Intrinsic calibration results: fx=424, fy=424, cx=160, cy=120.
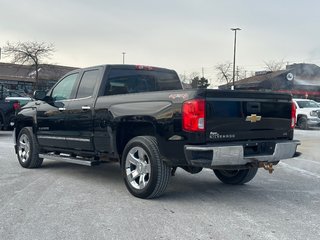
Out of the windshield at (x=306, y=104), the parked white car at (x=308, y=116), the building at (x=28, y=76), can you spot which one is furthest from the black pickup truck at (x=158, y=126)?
the building at (x=28, y=76)

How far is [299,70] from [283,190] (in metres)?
55.4

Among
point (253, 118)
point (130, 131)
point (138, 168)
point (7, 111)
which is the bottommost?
point (138, 168)

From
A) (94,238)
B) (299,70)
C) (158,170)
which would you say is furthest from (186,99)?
(299,70)

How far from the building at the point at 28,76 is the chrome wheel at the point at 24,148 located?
109 feet

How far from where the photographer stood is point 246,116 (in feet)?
17.8

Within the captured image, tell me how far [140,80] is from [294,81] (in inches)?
1986

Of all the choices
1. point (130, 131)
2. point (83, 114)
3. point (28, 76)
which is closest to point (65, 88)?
point (83, 114)

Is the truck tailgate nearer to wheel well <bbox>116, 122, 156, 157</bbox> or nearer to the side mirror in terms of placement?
wheel well <bbox>116, 122, 156, 157</bbox>

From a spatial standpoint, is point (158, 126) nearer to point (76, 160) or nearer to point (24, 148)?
point (76, 160)

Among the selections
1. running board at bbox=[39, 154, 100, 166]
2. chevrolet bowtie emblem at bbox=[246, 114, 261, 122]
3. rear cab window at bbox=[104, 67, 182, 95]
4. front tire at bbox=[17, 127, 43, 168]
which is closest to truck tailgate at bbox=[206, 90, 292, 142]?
chevrolet bowtie emblem at bbox=[246, 114, 261, 122]

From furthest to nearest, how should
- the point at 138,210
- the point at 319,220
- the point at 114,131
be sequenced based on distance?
the point at 114,131, the point at 138,210, the point at 319,220

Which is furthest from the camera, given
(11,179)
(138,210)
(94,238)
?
(11,179)

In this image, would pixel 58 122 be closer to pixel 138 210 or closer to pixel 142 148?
pixel 142 148

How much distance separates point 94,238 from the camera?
4.14 meters
